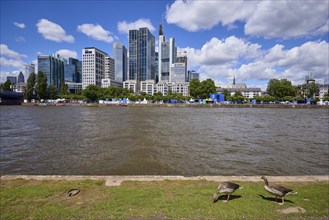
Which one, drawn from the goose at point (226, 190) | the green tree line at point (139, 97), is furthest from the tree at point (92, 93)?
the goose at point (226, 190)

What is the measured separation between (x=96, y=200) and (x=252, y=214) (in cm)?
449

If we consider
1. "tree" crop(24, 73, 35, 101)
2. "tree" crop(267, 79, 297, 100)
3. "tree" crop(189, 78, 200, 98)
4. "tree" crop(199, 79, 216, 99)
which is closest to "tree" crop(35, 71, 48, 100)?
"tree" crop(24, 73, 35, 101)

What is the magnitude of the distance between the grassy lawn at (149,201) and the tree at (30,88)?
14591 centimetres

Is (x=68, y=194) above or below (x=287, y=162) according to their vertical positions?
above

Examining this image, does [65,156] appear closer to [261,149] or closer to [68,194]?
[68,194]

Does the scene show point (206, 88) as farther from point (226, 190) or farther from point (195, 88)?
point (226, 190)

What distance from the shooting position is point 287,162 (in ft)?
44.8

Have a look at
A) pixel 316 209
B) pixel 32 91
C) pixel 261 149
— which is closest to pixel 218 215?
pixel 316 209

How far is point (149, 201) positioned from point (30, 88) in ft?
494

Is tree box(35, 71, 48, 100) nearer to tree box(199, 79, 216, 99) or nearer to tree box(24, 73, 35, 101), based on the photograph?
tree box(24, 73, 35, 101)

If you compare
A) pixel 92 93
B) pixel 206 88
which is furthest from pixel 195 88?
pixel 92 93

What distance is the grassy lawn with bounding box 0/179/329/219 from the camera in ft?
18.2

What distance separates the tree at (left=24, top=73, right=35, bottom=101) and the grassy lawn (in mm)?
145905

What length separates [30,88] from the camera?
131 m
